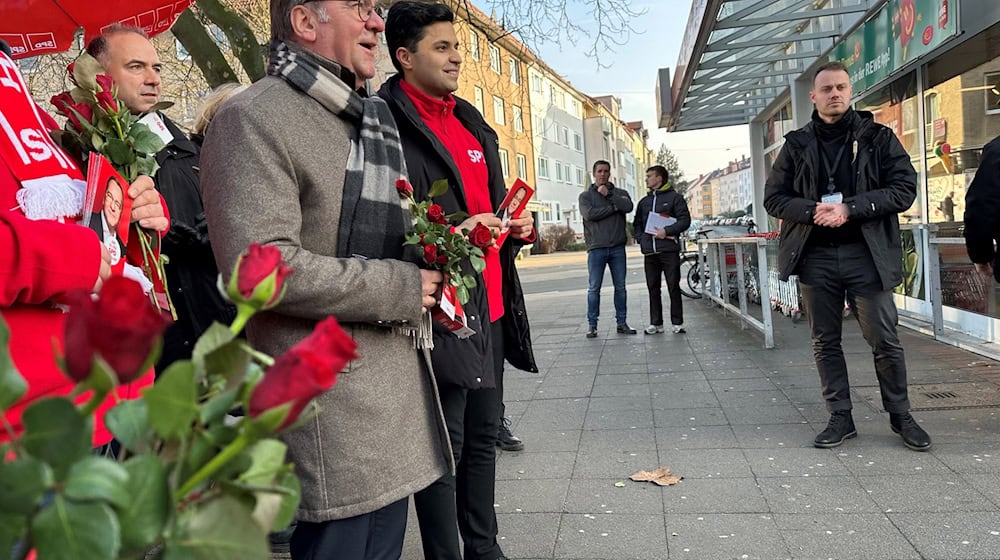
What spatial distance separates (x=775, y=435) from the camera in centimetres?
450

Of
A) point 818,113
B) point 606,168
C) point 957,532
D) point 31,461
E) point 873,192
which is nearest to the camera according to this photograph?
point 31,461

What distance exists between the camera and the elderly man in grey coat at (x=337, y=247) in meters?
1.65

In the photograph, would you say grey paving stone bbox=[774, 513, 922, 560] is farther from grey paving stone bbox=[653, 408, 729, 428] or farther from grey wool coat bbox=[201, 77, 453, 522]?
grey wool coat bbox=[201, 77, 453, 522]

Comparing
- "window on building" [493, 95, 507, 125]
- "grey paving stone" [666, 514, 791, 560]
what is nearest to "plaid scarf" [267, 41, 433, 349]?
"grey paving stone" [666, 514, 791, 560]

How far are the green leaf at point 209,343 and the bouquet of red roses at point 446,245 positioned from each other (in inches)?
47.7

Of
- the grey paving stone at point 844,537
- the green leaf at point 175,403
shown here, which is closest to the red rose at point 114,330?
the green leaf at point 175,403

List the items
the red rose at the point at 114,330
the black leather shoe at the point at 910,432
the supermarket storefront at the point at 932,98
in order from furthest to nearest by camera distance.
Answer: the supermarket storefront at the point at 932,98
the black leather shoe at the point at 910,432
the red rose at the point at 114,330

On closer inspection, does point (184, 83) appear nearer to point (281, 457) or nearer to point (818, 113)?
point (818, 113)

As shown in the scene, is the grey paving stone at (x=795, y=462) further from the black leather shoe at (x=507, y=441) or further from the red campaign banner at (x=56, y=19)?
the red campaign banner at (x=56, y=19)

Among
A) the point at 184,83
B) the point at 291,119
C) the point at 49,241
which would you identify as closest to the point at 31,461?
the point at 49,241

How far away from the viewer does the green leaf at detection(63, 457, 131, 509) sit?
1.73 ft

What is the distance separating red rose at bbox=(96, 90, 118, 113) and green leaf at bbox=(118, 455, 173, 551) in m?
1.75

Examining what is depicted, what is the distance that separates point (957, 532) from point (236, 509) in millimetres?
3280

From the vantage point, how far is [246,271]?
643 mm
